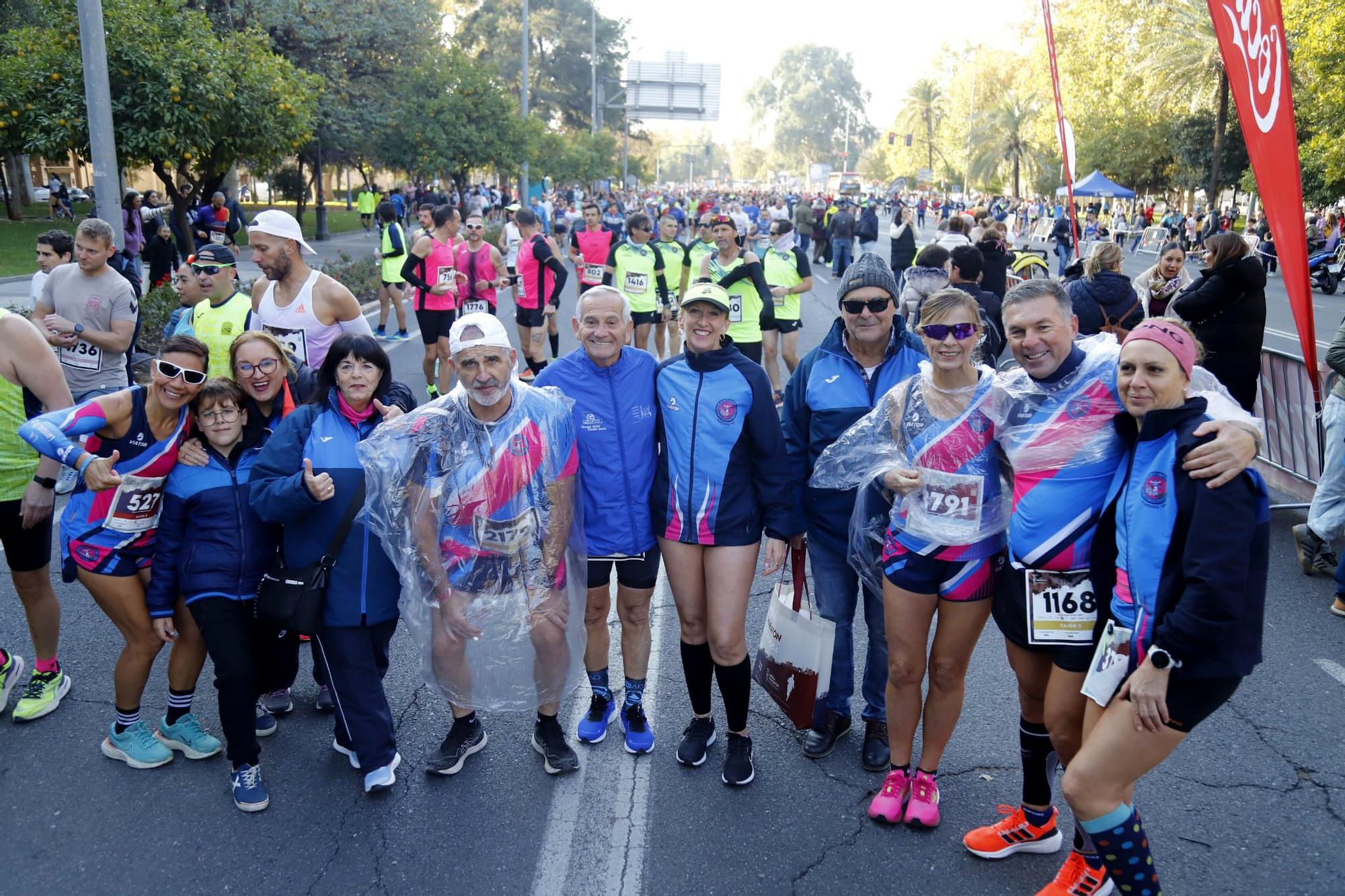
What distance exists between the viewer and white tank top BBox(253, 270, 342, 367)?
5230mm

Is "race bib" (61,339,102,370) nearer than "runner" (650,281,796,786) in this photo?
No

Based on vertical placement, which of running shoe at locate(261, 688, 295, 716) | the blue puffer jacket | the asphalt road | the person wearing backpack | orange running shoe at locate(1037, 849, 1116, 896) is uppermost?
the person wearing backpack

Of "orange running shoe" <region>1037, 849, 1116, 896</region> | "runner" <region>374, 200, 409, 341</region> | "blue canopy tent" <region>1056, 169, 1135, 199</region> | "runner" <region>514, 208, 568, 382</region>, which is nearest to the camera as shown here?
"orange running shoe" <region>1037, 849, 1116, 896</region>

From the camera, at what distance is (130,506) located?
361 cm

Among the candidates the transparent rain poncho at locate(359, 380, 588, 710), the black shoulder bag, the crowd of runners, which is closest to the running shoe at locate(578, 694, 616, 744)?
the crowd of runners

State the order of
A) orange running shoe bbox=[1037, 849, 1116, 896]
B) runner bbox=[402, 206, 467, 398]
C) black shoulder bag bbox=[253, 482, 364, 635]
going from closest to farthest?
orange running shoe bbox=[1037, 849, 1116, 896] → black shoulder bag bbox=[253, 482, 364, 635] → runner bbox=[402, 206, 467, 398]

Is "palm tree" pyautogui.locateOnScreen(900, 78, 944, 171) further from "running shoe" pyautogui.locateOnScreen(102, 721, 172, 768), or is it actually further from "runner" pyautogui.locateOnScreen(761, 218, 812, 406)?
"running shoe" pyautogui.locateOnScreen(102, 721, 172, 768)

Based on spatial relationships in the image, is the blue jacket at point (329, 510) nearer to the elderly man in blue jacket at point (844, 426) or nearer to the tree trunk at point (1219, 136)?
the elderly man in blue jacket at point (844, 426)

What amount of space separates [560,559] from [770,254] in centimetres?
686

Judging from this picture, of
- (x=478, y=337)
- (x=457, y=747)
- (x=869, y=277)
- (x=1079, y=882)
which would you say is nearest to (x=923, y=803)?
(x=1079, y=882)

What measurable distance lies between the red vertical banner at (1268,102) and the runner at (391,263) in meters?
8.71

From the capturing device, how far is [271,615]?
338 centimetres

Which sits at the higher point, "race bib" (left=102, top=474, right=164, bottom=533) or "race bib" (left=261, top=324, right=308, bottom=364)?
"race bib" (left=261, top=324, right=308, bottom=364)

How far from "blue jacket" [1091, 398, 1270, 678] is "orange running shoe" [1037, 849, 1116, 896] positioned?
0.88 m
